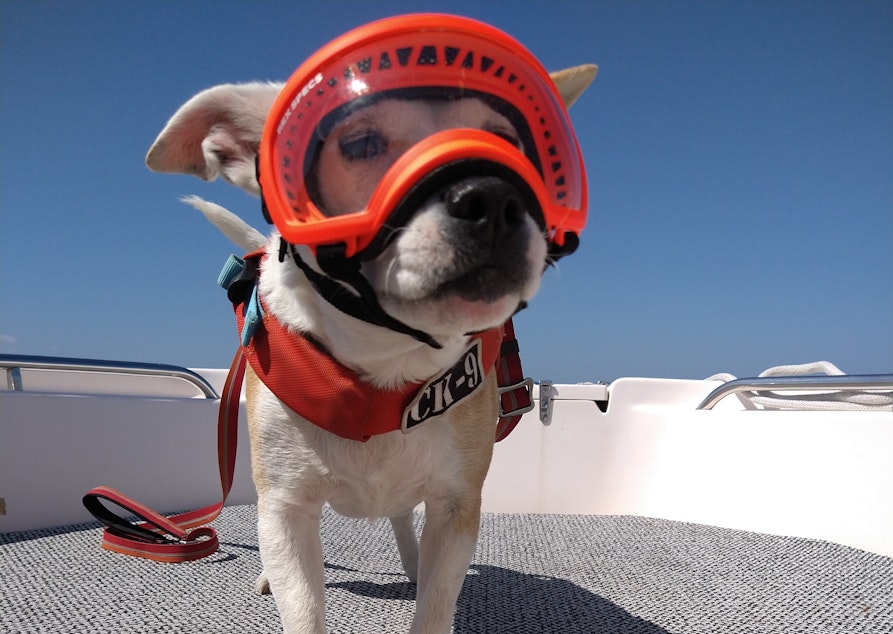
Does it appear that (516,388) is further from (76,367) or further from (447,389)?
(76,367)

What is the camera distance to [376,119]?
1.07 metres

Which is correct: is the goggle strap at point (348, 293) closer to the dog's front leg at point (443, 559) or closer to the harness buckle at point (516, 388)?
the dog's front leg at point (443, 559)

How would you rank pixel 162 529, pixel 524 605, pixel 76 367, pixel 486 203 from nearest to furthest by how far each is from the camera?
pixel 486 203
pixel 524 605
pixel 162 529
pixel 76 367

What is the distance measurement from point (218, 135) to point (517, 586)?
1.77m

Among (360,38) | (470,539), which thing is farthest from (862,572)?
(360,38)

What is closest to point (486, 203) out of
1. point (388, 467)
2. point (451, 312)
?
point (451, 312)

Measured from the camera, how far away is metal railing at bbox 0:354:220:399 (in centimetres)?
286

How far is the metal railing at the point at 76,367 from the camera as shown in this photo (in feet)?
9.37

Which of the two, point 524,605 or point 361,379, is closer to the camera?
point 361,379

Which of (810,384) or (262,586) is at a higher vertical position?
(810,384)

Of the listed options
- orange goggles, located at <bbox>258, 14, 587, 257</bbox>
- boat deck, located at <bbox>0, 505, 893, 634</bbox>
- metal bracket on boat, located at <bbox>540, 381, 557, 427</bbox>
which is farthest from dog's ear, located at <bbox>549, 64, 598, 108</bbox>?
metal bracket on boat, located at <bbox>540, 381, 557, 427</bbox>

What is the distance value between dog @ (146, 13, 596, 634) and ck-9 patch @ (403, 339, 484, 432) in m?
0.02

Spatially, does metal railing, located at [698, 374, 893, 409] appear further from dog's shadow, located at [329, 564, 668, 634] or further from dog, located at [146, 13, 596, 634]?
dog, located at [146, 13, 596, 634]

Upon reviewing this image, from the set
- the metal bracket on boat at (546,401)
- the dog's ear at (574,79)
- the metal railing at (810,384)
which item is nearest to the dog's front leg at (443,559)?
the dog's ear at (574,79)
